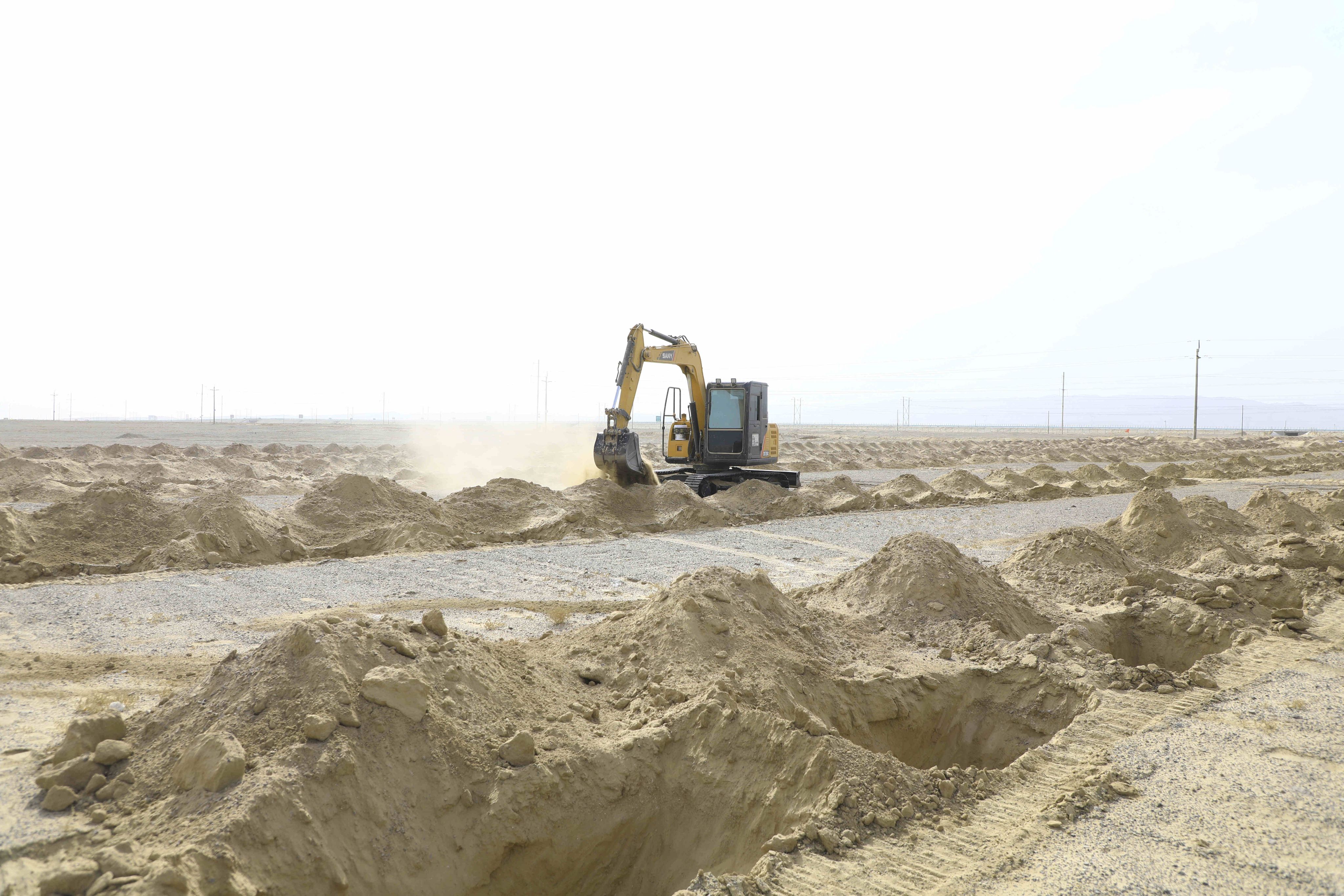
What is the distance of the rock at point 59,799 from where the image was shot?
396 cm

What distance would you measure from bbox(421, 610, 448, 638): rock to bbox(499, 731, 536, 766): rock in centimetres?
113

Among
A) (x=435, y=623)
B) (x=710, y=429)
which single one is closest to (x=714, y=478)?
(x=710, y=429)

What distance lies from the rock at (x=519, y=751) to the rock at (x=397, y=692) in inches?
20.5

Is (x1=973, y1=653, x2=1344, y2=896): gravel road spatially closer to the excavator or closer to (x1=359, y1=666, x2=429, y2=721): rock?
(x1=359, y1=666, x2=429, y2=721): rock

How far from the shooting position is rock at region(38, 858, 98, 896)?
3354 mm

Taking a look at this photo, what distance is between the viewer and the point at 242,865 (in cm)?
361

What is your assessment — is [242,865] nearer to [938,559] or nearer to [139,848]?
[139,848]

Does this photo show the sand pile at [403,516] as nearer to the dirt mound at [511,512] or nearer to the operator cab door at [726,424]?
the dirt mound at [511,512]

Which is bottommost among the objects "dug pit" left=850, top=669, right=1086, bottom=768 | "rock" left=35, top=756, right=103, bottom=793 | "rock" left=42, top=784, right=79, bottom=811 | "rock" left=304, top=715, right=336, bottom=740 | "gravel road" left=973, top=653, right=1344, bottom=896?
"dug pit" left=850, top=669, right=1086, bottom=768

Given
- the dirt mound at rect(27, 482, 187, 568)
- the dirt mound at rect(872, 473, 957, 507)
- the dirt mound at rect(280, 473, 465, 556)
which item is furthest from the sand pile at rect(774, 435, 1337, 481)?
the dirt mound at rect(27, 482, 187, 568)

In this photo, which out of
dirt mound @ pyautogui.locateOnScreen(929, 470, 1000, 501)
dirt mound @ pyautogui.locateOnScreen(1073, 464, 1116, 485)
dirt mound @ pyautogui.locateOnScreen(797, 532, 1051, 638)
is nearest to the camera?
dirt mound @ pyautogui.locateOnScreen(797, 532, 1051, 638)

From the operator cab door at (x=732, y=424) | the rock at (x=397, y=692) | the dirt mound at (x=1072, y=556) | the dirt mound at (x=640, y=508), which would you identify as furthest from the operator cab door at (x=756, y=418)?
the rock at (x=397, y=692)

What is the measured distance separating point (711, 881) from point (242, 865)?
7.08 ft

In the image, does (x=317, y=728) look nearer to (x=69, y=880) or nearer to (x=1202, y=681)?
(x=69, y=880)
